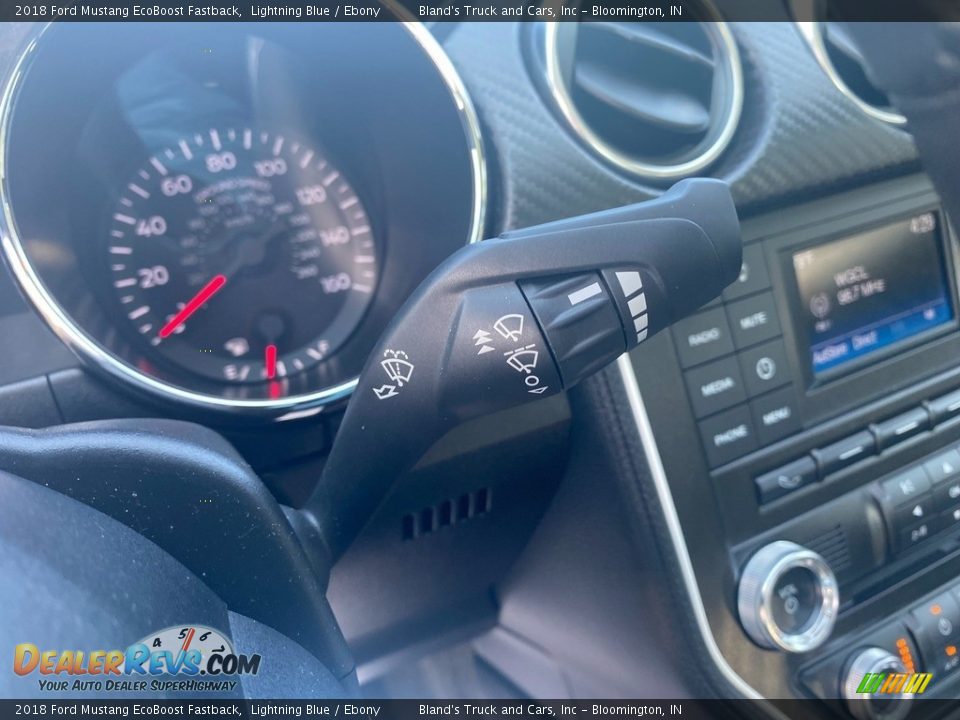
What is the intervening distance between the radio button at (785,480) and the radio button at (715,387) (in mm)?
87

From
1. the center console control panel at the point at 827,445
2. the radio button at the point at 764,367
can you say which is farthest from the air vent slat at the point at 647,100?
the radio button at the point at 764,367

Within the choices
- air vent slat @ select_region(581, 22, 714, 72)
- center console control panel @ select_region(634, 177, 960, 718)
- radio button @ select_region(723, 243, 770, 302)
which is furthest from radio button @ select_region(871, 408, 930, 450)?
air vent slat @ select_region(581, 22, 714, 72)

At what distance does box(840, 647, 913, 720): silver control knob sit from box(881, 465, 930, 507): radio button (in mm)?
162

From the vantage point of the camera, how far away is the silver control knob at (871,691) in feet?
3.20

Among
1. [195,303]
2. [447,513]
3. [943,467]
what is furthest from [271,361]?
[943,467]

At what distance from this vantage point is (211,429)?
764mm

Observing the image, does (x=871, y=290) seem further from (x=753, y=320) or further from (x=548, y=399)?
(x=548, y=399)

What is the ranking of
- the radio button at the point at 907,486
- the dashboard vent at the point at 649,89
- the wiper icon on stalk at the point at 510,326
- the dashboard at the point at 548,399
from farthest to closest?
1. the radio button at the point at 907,486
2. the dashboard vent at the point at 649,89
3. the dashboard at the point at 548,399
4. the wiper icon on stalk at the point at 510,326

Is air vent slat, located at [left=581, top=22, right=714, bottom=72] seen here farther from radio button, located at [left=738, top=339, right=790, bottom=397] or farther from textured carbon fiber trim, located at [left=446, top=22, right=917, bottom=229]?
radio button, located at [left=738, top=339, right=790, bottom=397]

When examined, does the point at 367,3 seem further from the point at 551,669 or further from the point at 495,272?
the point at 551,669

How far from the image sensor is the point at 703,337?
36.3 inches

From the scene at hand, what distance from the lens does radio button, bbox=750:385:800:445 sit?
37.6 inches

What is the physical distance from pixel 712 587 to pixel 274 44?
2.16ft

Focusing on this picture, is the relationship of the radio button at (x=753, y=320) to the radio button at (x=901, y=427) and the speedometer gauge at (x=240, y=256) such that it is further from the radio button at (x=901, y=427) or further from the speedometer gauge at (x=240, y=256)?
the speedometer gauge at (x=240, y=256)
